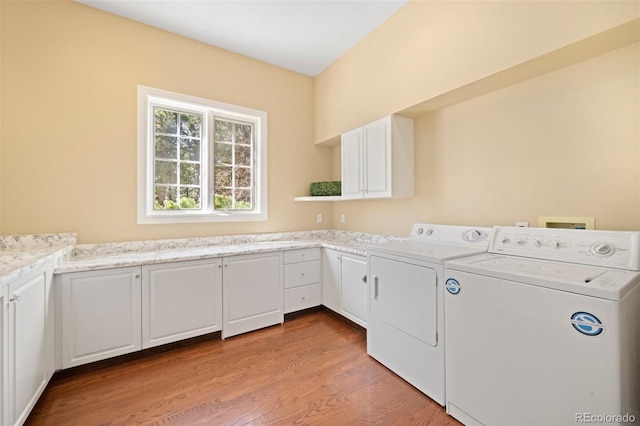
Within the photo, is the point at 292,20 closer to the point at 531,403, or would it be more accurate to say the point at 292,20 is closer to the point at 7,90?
the point at 7,90

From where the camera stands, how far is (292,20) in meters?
2.68

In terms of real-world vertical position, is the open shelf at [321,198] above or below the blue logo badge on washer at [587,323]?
above

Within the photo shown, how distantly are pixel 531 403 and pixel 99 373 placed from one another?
9.26ft

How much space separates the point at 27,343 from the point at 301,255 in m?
2.11

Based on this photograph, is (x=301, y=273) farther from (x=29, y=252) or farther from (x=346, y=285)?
(x=29, y=252)

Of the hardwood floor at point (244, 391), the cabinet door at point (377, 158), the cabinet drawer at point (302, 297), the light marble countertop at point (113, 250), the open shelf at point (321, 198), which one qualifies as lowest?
the hardwood floor at point (244, 391)

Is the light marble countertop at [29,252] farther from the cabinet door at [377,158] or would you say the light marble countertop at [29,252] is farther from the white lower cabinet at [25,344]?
the cabinet door at [377,158]

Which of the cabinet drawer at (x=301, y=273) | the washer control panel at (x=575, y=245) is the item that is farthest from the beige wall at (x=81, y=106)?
the washer control panel at (x=575, y=245)

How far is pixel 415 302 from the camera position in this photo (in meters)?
1.84

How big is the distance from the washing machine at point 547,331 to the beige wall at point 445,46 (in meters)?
1.14

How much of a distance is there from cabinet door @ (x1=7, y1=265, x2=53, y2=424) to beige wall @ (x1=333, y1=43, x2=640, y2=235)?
A: 9.54ft

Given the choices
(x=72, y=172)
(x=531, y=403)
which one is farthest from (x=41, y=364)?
(x=531, y=403)

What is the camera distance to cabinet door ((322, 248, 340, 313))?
2.96m

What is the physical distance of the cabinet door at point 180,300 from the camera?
2242 mm
